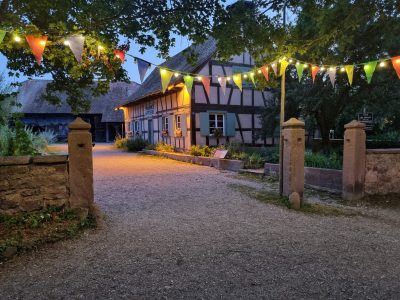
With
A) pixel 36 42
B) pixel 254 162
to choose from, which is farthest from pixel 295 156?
pixel 254 162

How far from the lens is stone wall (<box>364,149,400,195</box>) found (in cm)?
639

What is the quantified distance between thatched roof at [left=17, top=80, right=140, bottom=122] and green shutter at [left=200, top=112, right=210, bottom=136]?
18.6 meters

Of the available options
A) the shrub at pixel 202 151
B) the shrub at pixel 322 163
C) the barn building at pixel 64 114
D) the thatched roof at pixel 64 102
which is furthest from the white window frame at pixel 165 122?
the thatched roof at pixel 64 102

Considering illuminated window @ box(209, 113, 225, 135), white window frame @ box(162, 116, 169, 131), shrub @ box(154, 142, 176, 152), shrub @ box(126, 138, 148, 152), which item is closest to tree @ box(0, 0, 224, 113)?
illuminated window @ box(209, 113, 225, 135)

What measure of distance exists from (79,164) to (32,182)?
649 mm

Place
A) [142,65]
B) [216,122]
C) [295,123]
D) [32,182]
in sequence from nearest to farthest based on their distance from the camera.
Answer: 1. [32,182]
2. [295,123]
3. [142,65]
4. [216,122]

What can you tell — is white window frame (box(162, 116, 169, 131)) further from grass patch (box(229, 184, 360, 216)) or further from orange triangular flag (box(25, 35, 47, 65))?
orange triangular flag (box(25, 35, 47, 65))

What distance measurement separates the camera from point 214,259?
3258 mm

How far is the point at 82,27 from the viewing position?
546cm

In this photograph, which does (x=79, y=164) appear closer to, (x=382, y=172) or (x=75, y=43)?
(x=75, y=43)

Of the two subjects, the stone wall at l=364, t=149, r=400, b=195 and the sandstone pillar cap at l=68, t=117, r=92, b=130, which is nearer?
the sandstone pillar cap at l=68, t=117, r=92, b=130

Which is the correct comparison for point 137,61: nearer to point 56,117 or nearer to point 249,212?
point 249,212

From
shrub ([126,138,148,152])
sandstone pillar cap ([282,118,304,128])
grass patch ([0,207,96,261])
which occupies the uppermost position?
sandstone pillar cap ([282,118,304,128])

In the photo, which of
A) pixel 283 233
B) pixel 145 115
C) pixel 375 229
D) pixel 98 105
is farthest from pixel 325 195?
pixel 98 105
